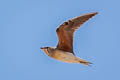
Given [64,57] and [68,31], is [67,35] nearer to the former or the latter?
[68,31]

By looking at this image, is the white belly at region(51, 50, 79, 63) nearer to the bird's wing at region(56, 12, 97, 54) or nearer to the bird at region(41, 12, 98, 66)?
the bird at region(41, 12, 98, 66)

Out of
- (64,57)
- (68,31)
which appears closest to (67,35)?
(68,31)

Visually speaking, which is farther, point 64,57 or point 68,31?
point 68,31

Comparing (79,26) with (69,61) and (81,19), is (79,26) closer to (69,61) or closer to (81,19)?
(81,19)

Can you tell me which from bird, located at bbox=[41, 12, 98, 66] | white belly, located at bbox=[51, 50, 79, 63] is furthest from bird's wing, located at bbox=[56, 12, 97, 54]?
white belly, located at bbox=[51, 50, 79, 63]

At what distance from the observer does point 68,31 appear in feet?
33.6

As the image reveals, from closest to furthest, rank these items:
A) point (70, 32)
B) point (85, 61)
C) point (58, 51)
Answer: point (85, 61), point (58, 51), point (70, 32)

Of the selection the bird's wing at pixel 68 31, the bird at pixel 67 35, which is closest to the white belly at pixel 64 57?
the bird at pixel 67 35

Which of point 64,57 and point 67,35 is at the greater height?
point 67,35

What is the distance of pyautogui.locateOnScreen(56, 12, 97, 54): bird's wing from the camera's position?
33.0 ft

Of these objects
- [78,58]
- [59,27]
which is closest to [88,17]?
[59,27]

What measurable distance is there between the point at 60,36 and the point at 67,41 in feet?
1.31

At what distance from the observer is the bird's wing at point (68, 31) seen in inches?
396

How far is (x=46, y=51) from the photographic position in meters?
9.65
